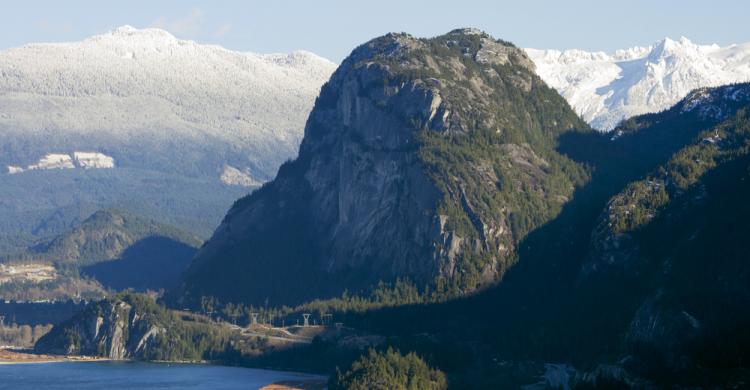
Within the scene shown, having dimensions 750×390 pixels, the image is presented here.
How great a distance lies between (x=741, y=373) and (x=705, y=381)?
7.63 metres

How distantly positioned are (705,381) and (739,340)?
9.45 meters

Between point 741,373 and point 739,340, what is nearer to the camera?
point 741,373

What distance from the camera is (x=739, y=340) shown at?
199875 mm

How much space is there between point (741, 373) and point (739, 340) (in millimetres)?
14759

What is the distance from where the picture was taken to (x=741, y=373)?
186 meters

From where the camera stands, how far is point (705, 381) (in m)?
193
